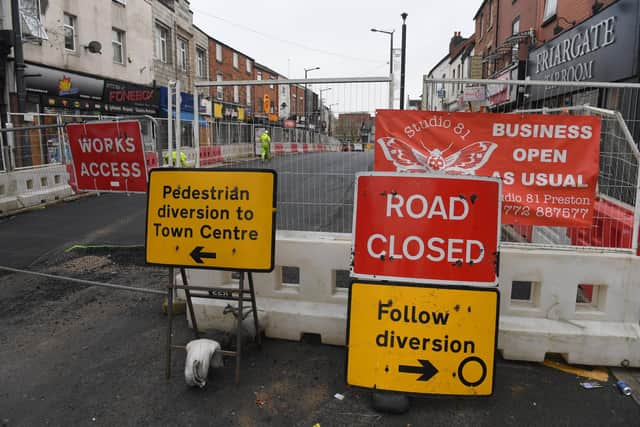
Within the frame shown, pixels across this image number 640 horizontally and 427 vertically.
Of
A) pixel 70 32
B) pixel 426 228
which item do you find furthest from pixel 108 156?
pixel 70 32

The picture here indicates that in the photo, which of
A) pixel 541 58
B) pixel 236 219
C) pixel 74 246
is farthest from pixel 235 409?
pixel 541 58

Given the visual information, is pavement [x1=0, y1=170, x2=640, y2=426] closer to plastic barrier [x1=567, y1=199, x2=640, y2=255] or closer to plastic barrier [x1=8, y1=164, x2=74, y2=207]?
plastic barrier [x1=567, y1=199, x2=640, y2=255]

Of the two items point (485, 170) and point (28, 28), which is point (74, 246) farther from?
point (28, 28)

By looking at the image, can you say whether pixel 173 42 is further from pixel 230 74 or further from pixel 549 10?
pixel 549 10

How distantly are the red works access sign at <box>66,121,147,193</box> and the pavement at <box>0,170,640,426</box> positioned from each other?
5.25 ft

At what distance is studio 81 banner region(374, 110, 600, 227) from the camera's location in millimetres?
4434

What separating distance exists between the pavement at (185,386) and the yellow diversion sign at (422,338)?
207 millimetres

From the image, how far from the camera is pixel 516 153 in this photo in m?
4.52

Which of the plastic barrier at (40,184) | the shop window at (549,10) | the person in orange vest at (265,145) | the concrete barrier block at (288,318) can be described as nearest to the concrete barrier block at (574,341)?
the concrete barrier block at (288,318)

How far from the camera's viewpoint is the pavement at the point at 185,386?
3.16m

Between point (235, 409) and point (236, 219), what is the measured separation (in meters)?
1.43

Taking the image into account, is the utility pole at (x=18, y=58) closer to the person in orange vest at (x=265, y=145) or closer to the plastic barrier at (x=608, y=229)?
the person in orange vest at (x=265, y=145)

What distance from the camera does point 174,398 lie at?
339 cm

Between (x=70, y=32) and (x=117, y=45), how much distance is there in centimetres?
328
